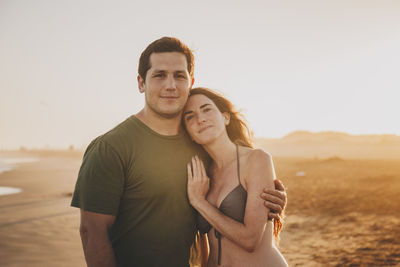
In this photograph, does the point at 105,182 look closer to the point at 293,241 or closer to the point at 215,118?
the point at 215,118

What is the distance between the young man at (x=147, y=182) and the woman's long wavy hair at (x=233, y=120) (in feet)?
1.54

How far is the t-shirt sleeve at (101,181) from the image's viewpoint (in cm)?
238

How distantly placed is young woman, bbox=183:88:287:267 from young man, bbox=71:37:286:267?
0.47 feet

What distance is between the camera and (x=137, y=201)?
8.77 feet

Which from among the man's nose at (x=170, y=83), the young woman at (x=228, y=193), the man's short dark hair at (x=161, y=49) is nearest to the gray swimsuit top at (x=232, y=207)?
the young woman at (x=228, y=193)

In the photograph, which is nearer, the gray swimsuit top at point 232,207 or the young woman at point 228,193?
the young woman at point 228,193

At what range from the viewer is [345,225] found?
8789 mm

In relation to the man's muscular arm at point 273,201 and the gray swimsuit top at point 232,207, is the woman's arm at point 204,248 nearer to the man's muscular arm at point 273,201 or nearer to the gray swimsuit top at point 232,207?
the gray swimsuit top at point 232,207

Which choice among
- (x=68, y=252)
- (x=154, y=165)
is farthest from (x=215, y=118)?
(x=68, y=252)

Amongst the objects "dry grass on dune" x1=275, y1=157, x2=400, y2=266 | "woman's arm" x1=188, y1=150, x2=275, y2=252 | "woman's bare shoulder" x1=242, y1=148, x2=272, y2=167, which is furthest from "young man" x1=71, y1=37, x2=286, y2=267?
"dry grass on dune" x1=275, y1=157, x2=400, y2=266

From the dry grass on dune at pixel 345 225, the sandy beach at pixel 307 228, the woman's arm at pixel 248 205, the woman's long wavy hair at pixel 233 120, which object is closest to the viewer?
the woman's arm at pixel 248 205

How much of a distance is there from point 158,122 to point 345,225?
825 cm

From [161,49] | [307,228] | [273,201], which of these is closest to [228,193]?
[273,201]

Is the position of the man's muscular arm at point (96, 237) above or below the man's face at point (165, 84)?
below
